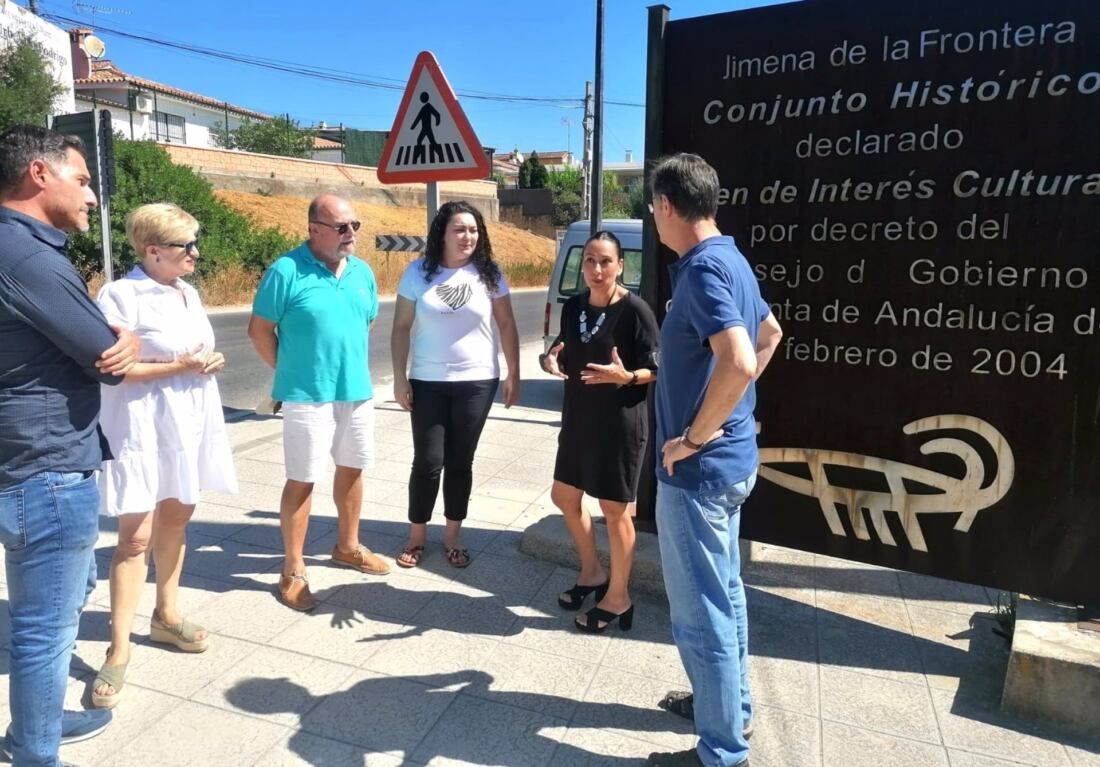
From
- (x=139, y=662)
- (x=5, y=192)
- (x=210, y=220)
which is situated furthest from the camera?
(x=210, y=220)

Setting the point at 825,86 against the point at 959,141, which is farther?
the point at 825,86

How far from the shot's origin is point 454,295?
3668 millimetres

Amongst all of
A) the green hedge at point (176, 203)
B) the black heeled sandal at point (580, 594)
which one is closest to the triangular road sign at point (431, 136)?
the black heeled sandal at point (580, 594)

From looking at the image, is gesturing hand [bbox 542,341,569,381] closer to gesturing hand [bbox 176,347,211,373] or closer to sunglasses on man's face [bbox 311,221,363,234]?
sunglasses on man's face [bbox 311,221,363,234]

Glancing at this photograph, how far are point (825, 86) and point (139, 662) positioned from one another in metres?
3.45

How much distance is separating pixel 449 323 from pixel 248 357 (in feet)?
30.0

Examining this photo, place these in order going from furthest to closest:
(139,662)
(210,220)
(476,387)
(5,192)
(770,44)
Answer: (210,220)
(476,387)
(770,44)
(139,662)
(5,192)

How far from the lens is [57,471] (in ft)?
6.82

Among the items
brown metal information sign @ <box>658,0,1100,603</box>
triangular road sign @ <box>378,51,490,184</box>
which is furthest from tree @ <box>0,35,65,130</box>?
brown metal information sign @ <box>658,0,1100,603</box>

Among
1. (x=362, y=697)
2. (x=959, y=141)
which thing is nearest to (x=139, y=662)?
(x=362, y=697)

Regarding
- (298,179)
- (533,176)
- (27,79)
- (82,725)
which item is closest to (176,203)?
(27,79)

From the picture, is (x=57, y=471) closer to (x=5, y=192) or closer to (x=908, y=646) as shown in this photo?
(x=5, y=192)

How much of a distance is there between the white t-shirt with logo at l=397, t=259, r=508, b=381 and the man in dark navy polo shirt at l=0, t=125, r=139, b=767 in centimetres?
160

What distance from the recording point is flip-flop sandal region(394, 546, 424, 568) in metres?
3.85
